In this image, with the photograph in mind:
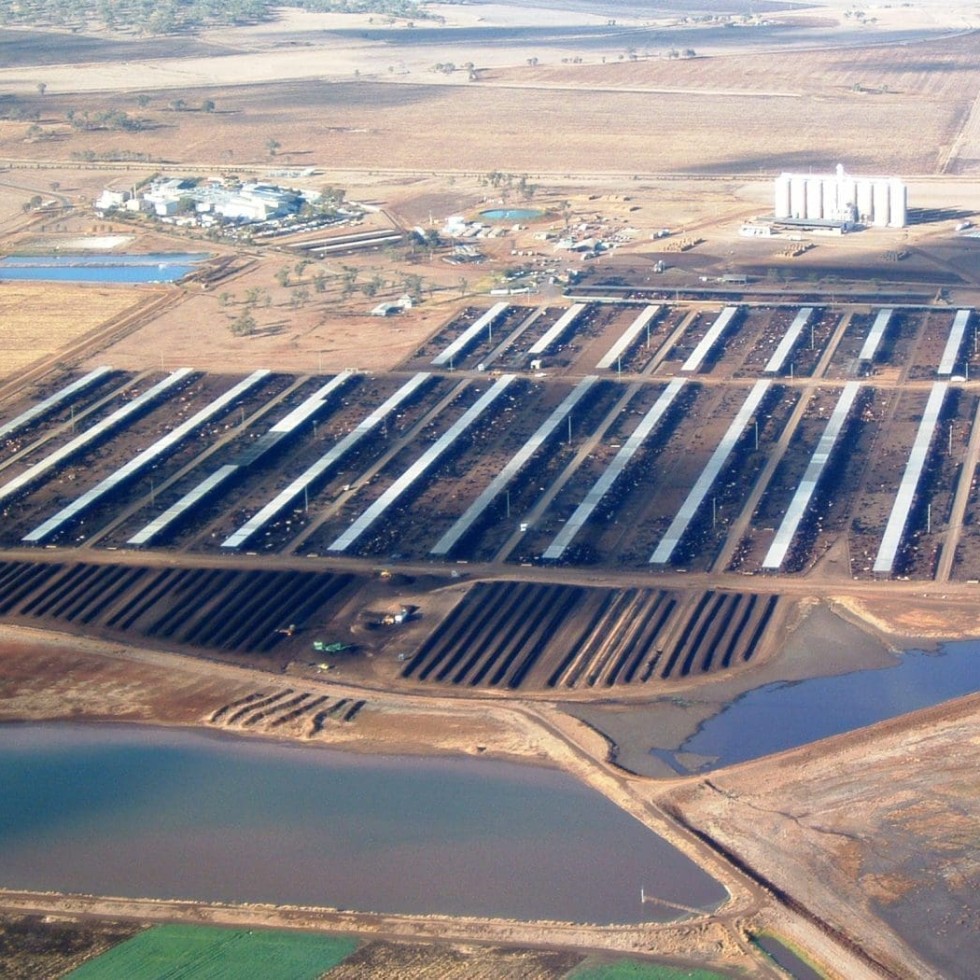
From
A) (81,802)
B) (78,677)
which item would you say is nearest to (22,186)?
(78,677)

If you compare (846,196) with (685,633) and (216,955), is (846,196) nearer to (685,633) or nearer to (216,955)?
(685,633)

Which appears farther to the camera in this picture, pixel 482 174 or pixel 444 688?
pixel 482 174

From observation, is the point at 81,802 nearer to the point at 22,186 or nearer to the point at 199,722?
the point at 199,722

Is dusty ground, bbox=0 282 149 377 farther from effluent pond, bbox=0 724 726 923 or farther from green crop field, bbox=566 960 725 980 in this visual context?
green crop field, bbox=566 960 725 980

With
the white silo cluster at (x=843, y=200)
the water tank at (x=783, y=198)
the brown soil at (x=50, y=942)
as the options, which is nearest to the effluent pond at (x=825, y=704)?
the brown soil at (x=50, y=942)

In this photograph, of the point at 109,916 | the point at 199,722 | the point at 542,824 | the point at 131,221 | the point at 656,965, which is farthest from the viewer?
the point at 131,221

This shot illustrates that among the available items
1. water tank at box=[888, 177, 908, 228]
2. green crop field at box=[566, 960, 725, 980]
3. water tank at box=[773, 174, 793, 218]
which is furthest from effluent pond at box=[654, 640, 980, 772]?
water tank at box=[773, 174, 793, 218]

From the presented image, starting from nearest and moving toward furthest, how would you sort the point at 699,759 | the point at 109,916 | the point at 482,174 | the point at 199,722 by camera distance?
the point at 109,916
the point at 699,759
the point at 199,722
the point at 482,174
